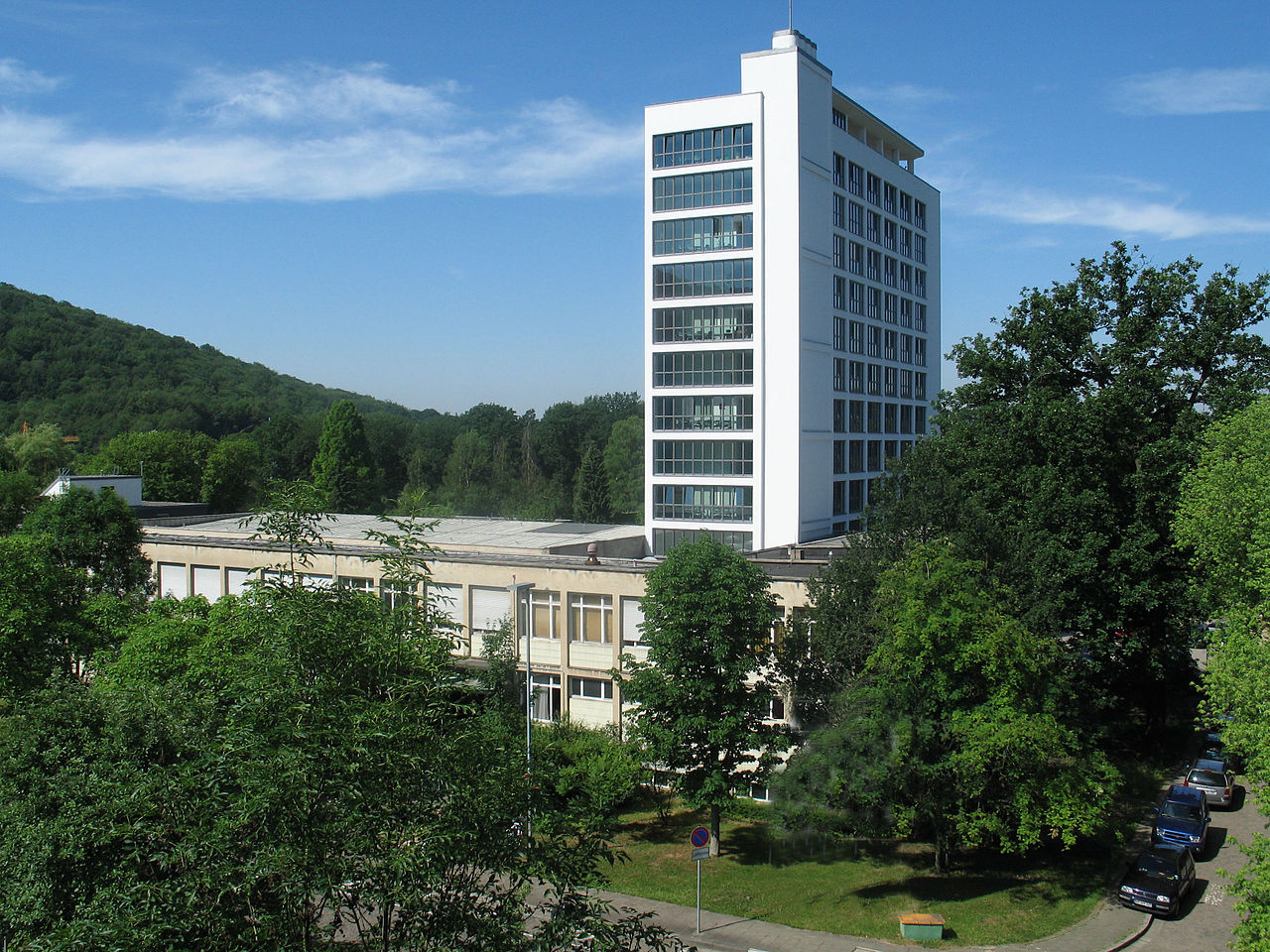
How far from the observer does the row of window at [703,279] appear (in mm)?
47406

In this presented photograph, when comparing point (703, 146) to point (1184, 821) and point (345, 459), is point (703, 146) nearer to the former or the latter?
point (1184, 821)

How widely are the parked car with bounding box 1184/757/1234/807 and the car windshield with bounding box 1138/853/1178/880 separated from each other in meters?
6.63

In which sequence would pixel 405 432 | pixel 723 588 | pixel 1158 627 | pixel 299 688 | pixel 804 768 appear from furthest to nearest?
pixel 405 432 < pixel 1158 627 < pixel 723 588 < pixel 804 768 < pixel 299 688

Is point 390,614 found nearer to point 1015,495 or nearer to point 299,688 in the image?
point 299,688

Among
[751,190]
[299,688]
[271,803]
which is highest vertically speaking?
[751,190]

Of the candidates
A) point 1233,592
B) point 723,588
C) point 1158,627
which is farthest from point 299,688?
point 1158,627

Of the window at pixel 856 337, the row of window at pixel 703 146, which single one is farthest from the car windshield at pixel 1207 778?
the row of window at pixel 703 146

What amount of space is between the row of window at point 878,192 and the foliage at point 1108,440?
18.4 m

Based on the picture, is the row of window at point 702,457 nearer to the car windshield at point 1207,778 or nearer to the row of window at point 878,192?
the row of window at point 878,192

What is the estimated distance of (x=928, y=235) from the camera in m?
64.6

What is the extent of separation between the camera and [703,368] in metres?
48.6

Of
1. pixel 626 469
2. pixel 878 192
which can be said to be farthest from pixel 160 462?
pixel 878 192

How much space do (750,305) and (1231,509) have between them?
2567 cm

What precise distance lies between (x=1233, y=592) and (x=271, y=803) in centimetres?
2652
